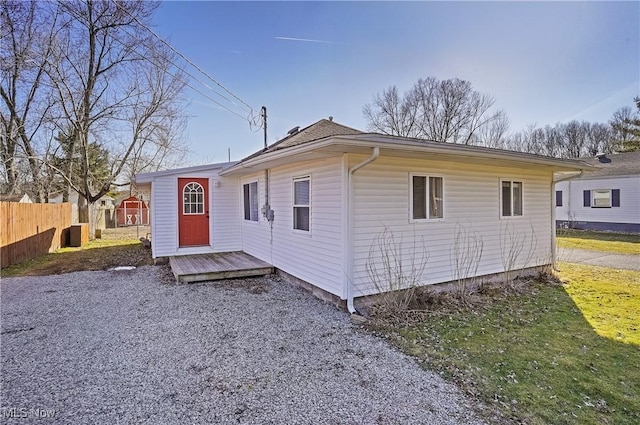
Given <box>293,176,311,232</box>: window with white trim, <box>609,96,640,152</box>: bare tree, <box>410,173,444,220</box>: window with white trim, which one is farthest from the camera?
<box>609,96,640,152</box>: bare tree

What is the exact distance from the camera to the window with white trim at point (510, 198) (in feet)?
22.4

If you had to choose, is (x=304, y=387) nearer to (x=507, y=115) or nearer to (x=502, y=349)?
(x=502, y=349)

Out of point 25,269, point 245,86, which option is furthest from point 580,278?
point 25,269

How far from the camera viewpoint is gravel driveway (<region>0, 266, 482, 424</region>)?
8.30ft

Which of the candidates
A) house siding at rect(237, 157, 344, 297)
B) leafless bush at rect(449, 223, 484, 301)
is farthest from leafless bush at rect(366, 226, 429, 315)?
leafless bush at rect(449, 223, 484, 301)

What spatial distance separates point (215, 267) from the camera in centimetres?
714

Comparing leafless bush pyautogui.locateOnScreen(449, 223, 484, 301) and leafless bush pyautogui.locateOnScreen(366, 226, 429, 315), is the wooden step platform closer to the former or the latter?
leafless bush pyautogui.locateOnScreen(366, 226, 429, 315)

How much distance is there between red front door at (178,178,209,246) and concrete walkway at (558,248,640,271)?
10.2m

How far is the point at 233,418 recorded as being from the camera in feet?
8.05

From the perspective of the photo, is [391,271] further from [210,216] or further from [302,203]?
[210,216]

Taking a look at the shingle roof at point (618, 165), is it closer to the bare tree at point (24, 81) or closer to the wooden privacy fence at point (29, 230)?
the wooden privacy fence at point (29, 230)

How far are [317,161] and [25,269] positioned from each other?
7907 millimetres

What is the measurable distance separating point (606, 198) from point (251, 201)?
17.6m

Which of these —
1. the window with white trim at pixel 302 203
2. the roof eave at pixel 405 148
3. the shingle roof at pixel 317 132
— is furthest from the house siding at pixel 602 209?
the window with white trim at pixel 302 203
